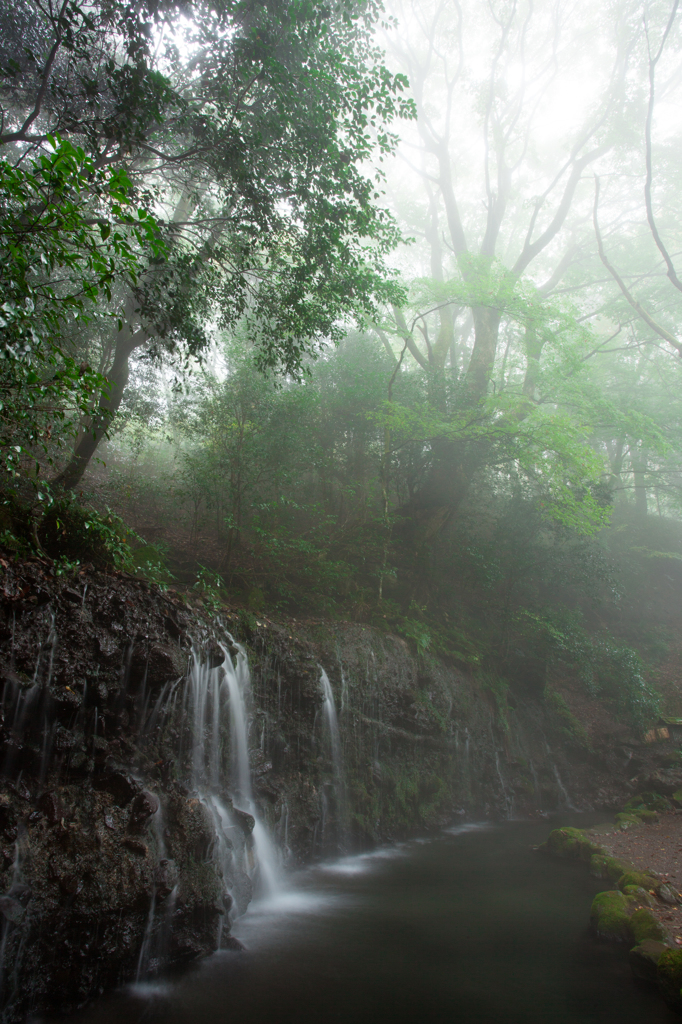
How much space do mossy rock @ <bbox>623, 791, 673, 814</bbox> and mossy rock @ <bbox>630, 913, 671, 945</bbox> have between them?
5.73 metres

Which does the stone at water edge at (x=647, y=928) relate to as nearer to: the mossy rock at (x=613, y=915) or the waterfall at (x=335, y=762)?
the mossy rock at (x=613, y=915)

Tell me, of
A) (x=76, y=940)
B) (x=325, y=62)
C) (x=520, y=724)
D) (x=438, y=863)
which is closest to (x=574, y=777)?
(x=520, y=724)

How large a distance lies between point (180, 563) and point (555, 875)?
9.25 m

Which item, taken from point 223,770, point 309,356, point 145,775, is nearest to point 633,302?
point 309,356

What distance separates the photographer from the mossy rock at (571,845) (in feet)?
31.4

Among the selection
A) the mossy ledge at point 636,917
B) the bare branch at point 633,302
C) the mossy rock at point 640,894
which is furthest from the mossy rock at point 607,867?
the bare branch at point 633,302

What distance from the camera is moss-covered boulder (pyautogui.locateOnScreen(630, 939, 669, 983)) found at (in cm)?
588

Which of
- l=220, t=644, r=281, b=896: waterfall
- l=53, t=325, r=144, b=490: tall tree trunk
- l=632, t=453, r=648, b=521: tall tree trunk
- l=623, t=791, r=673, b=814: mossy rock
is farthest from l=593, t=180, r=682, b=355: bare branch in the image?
l=632, t=453, r=648, b=521: tall tree trunk

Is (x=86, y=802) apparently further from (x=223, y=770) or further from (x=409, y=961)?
(x=409, y=961)

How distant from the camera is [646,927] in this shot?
6484mm

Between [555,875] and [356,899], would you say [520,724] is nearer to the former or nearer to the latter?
[555,875]

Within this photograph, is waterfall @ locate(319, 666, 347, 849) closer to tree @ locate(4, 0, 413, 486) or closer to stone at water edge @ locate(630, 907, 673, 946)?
stone at water edge @ locate(630, 907, 673, 946)

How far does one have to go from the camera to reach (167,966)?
17.7 ft

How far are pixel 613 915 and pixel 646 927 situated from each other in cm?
51
